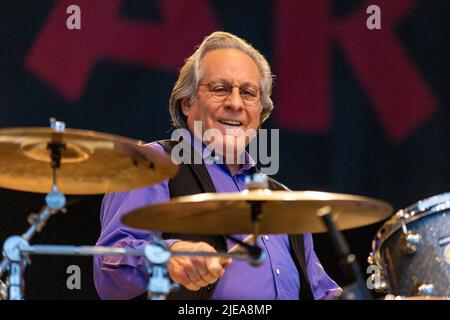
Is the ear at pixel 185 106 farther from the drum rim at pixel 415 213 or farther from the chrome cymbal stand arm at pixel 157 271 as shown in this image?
the chrome cymbal stand arm at pixel 157 271

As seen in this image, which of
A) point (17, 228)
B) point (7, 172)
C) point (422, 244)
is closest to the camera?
point (7, 172)

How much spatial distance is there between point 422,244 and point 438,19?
144 cm

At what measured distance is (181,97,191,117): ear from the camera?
3631mm

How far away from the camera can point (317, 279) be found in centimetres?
348

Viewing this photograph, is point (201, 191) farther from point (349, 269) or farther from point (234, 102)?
point (349, 269)

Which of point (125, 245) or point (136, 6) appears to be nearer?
point (125, 245)

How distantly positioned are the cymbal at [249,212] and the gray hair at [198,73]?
1039 mm

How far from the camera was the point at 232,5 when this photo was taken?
405cm

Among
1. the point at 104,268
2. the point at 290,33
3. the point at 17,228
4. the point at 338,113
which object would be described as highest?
the point at 290,33

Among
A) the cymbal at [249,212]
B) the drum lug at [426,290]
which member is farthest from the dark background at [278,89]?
the cymbal at [249,212]

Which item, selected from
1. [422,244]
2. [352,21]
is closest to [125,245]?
[422,244]

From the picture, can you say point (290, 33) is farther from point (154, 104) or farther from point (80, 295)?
point (80, 295)

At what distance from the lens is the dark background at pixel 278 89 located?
12.7 feet

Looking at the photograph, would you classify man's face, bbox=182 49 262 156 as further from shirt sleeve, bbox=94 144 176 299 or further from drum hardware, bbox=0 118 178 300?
drum hardware, bbox=0 118 178 300
